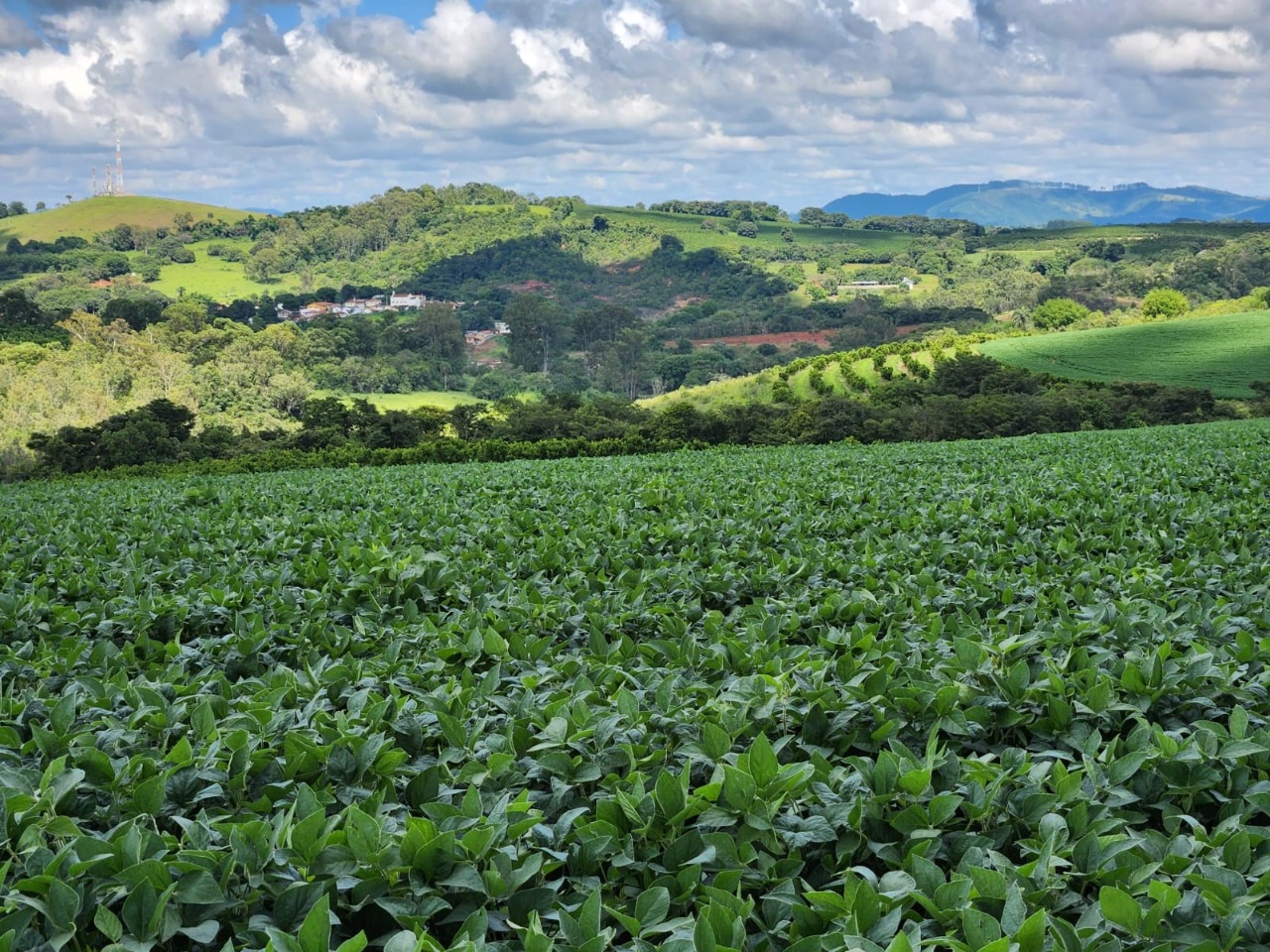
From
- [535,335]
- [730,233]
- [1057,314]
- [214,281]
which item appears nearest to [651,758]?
[1057,314]

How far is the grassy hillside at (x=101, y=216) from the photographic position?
14725cm

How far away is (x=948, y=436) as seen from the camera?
142 ft

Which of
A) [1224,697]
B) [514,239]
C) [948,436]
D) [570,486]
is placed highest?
[514,239]

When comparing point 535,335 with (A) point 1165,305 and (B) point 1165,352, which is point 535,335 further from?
(B) point 1165,352

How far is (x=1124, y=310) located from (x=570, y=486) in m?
101

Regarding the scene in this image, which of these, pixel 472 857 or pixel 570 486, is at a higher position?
pixel 472 857

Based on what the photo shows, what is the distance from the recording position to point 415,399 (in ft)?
289

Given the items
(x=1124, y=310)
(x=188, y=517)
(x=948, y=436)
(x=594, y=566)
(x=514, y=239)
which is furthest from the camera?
(x=514, y=239)

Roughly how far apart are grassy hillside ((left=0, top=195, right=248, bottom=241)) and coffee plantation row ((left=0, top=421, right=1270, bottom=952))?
16784cm

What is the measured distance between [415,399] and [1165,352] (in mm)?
61110

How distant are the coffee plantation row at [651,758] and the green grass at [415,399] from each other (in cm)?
7778

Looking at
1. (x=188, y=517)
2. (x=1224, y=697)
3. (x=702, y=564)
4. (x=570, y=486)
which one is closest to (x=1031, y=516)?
(x=702, y=564)

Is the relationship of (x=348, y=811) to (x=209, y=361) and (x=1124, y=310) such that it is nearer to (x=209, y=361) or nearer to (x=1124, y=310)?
(x=209, y=361)

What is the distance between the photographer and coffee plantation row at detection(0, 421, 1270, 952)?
1.77 meters
